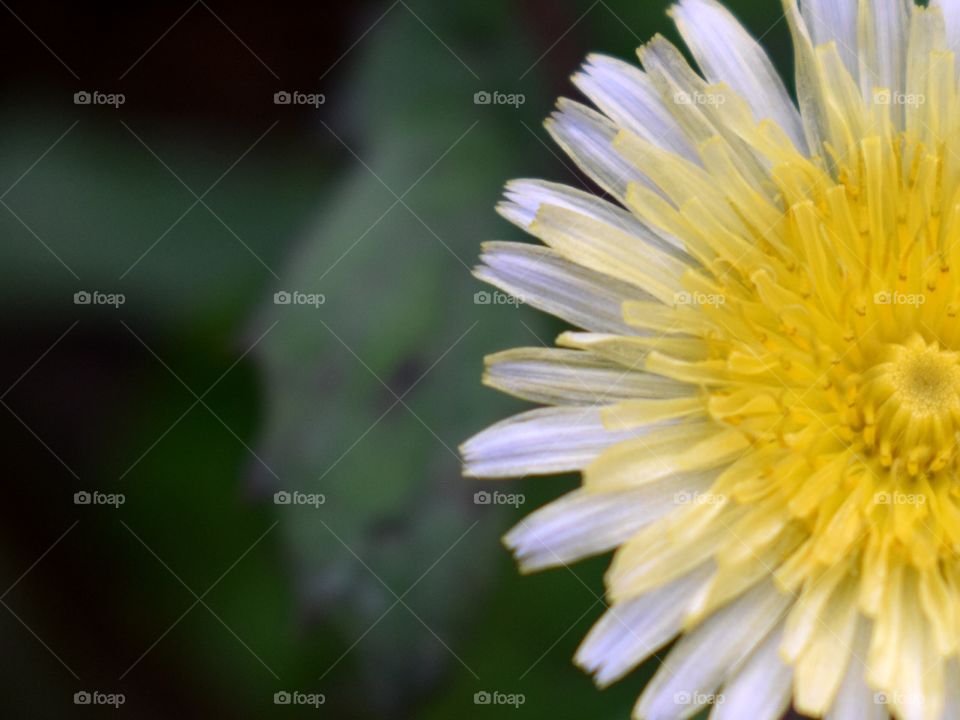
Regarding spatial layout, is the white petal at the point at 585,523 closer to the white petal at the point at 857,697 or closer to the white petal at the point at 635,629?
the white petal at the point at 635,629

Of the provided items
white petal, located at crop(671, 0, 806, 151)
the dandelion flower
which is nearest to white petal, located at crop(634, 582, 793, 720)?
the dandelion flower

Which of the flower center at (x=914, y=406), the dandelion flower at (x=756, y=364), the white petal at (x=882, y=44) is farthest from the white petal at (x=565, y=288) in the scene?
the white petal at (x=882, y=44)

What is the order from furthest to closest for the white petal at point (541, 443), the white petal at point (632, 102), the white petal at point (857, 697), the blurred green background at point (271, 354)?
the blurred green background at point (271, 354) → the white petal at point (632, 102) → the white petal at point (541, 443) → the white petal at point (857, 697)

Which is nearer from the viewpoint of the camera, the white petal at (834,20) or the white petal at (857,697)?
the white petal at (857,697)

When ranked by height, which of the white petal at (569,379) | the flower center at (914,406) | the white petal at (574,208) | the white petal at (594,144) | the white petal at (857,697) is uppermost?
the white petal at (594,144)

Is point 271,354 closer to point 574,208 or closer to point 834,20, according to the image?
point 574,208

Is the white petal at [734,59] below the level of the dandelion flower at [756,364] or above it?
above

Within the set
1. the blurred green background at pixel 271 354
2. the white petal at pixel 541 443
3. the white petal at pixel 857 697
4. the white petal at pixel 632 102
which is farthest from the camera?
the blurred green background at pixel 271 354
